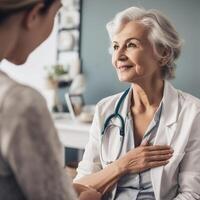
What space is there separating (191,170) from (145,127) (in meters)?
0.28

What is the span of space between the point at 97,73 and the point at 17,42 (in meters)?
2.81

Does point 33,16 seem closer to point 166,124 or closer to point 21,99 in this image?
point 21,99

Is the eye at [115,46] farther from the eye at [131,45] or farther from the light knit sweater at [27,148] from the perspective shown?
the light knit sweater at [27,148]

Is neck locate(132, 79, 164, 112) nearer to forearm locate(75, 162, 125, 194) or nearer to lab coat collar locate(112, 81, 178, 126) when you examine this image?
lab coat collar locate(112, 81, 178, 126)

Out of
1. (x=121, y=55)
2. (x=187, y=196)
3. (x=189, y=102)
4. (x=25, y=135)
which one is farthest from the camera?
(x=121, y=55)

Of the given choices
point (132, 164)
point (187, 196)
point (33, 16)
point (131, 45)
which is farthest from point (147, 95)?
point (33, 16)

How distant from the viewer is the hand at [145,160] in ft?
5.12

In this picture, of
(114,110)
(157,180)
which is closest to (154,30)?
(114,110)

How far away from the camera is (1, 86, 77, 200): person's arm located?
1.69 ft

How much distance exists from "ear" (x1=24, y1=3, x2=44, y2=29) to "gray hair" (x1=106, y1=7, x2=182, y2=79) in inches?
44.6

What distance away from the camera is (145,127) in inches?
66.2

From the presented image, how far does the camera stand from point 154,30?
1679mm

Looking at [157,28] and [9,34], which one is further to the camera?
[157,28]

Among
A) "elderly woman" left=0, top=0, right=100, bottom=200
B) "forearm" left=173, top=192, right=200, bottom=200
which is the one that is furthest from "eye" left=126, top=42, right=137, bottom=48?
"elderly woman" left=0, top=0, right=100, bottom=200
